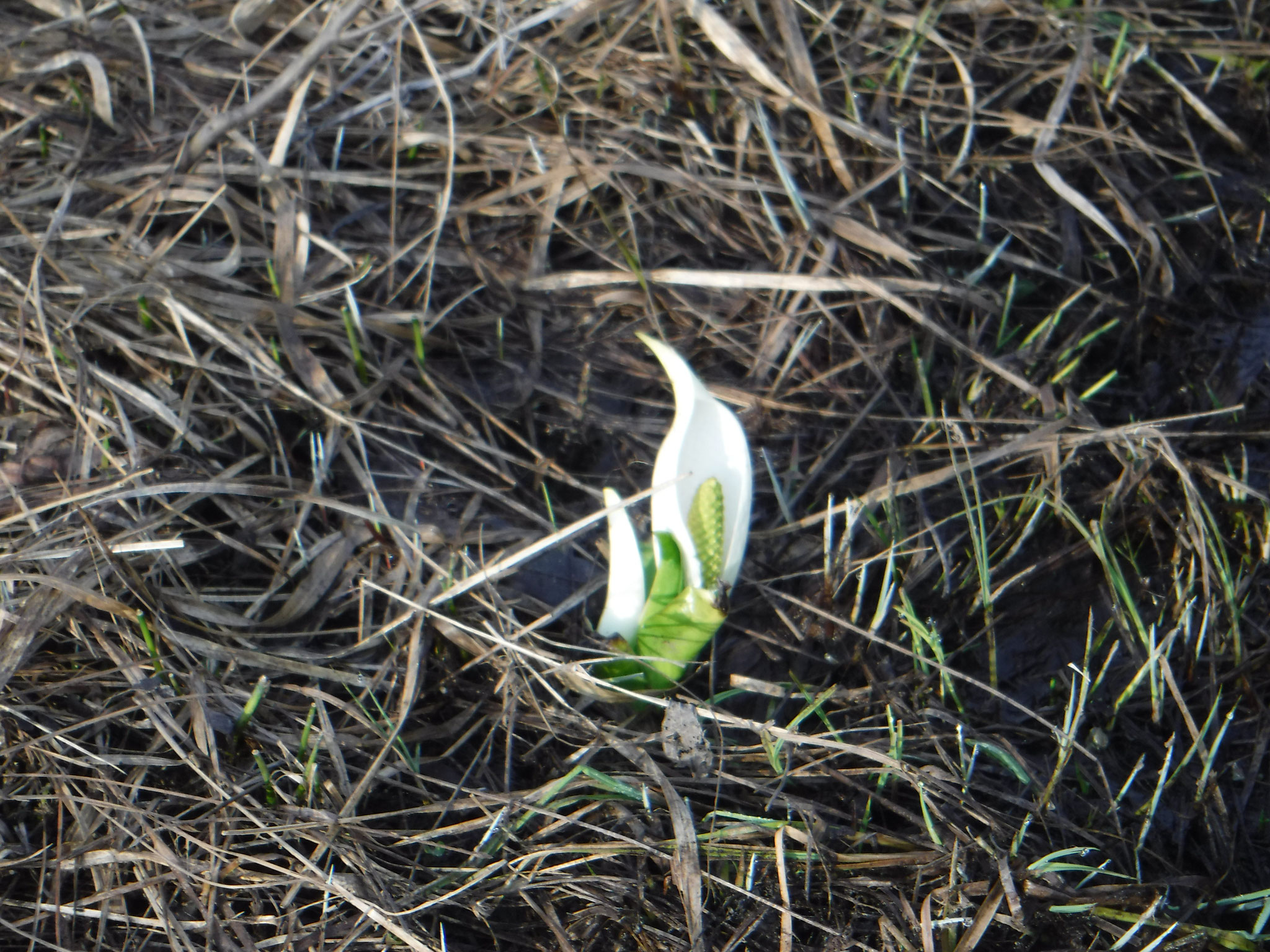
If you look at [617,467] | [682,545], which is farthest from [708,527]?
[617,467]

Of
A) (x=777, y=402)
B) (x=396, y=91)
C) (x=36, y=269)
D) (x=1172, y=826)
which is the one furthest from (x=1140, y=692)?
(x=36, y=269)

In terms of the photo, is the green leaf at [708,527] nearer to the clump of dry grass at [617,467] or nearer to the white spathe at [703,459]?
the white spathe at [703,459]

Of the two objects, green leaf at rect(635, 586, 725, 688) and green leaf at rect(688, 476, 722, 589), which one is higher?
green leaf at rect(688, 476, 722, 589)

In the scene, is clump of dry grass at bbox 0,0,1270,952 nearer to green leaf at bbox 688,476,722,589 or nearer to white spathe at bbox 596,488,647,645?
white spathe at bbox 596,488,647,645

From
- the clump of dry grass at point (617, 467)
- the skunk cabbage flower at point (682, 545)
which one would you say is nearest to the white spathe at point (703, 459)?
the skunk cabbage flower at point (682, 545)

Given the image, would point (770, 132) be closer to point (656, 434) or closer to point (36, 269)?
point (656, 434)

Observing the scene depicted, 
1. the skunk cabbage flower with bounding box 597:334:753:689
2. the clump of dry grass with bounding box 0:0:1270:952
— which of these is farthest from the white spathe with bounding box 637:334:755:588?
the clump of dry grass with bounding box 0:0:1270:952

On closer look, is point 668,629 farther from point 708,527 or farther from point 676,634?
point 708,527
